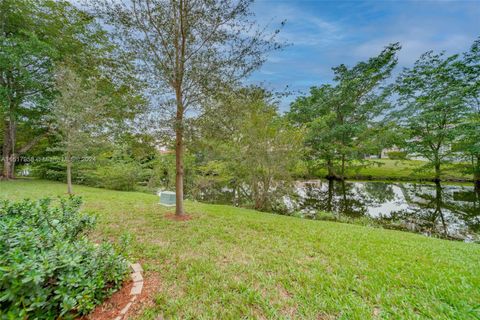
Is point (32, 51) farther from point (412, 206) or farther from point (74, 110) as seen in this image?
point (412, 206)

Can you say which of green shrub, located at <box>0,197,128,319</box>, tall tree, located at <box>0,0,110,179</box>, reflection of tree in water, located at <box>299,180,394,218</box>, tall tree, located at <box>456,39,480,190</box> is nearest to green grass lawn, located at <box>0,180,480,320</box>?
green shrub, located at <box>0,197,128,319</box>

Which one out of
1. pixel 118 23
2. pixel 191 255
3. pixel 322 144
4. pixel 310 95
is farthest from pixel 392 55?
pixel 191 255

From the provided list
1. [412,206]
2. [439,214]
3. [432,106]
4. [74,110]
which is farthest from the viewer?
[432,106]

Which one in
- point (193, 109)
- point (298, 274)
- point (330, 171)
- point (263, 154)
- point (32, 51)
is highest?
point (32, 51)

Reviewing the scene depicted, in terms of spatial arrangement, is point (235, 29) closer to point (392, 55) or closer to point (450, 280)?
point (450, 280)

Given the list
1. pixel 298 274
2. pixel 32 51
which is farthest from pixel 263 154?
pixel 32 51

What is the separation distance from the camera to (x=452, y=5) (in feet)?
18.2

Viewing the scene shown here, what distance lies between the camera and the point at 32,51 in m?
8.36

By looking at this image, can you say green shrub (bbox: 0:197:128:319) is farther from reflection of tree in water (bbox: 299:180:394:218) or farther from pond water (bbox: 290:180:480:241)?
reflection of tree in water (bbox: 299:180:394:218)

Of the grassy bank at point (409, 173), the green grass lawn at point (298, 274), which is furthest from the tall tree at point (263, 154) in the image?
the grassy bank at point (409, 173)

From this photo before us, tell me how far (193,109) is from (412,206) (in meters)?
10.9

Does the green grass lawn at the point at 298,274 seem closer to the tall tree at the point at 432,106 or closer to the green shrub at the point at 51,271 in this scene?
the green shrub at the point at 51,271

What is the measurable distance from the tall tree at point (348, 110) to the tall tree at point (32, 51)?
14.9m

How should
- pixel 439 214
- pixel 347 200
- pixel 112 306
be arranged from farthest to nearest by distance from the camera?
pixel 347 200
pixel 439 214
pixel 112 306
